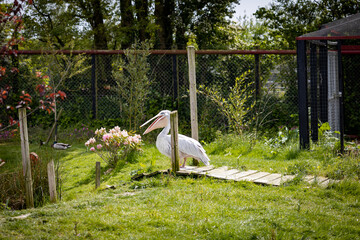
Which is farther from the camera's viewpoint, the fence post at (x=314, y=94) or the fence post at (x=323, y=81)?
the fence post at (x=323, y=81)

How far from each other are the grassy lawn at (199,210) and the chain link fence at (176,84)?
14.1ft

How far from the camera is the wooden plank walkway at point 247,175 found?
5.91 meters

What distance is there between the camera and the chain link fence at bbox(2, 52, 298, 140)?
1105cm

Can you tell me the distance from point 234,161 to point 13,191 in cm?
394

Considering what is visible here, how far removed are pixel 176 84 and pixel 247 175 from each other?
5.28 metres

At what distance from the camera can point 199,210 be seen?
463 cm

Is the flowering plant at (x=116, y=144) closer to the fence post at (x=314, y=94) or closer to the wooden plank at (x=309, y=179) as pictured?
the wooden plank at (x=309, y=179)

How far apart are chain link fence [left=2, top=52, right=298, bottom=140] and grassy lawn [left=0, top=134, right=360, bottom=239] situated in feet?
14.1

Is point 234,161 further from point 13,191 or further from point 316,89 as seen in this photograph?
point 13,191

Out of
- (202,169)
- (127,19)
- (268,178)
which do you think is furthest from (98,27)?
(268,178)

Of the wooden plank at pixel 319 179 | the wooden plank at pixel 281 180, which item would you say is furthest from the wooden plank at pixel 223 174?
the wooden plank at pixel 319 179

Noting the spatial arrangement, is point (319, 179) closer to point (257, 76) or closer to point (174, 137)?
point (174, 137)

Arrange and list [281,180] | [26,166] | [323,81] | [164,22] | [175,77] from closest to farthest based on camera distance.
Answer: [26,166], [281,180], [323,81], [175,77], [164,22]

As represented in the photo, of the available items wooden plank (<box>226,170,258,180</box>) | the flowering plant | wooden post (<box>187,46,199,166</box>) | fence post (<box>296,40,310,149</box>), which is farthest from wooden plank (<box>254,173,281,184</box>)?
the flowering plant
